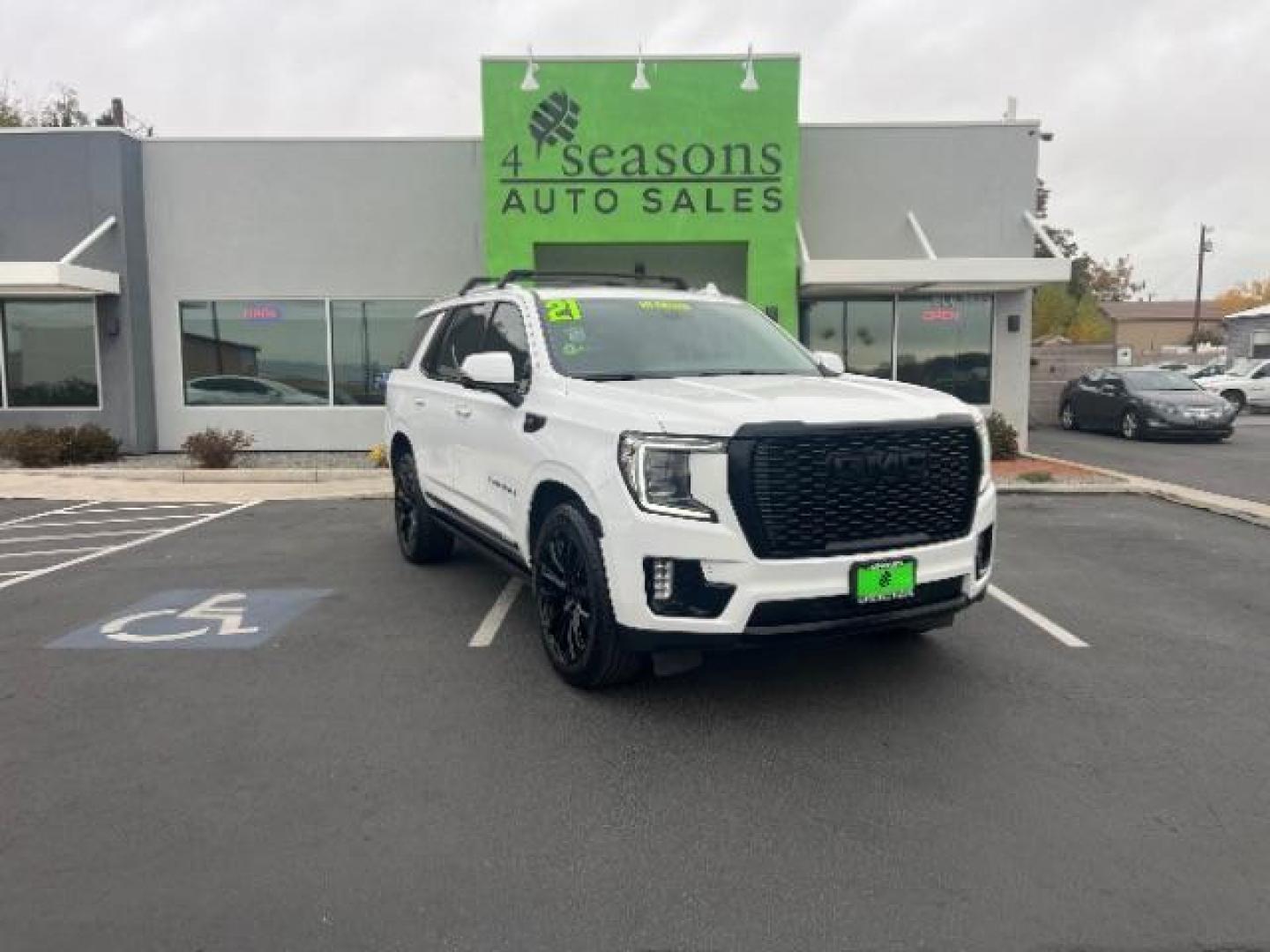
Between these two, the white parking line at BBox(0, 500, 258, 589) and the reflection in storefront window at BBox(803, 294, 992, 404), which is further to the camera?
the reflection in storefront window at BBox(803, 294, 992, 404)

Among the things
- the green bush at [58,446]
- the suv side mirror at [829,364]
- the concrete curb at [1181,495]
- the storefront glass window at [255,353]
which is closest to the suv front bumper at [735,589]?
the suv side mirror at [829,364]

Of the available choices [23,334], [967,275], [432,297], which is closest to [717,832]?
[967,275]

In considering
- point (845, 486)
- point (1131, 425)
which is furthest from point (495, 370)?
point (1131, 425)

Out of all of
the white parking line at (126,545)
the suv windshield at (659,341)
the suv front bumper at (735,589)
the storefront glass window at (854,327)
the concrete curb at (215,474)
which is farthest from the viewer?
the storefront glass window at (854,327)

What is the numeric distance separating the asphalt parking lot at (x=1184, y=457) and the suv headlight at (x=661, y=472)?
33.1 feet

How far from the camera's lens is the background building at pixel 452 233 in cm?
1377

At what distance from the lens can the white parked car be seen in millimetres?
27859

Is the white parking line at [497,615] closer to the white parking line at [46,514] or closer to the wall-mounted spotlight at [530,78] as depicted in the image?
the white parking line at [46,514]

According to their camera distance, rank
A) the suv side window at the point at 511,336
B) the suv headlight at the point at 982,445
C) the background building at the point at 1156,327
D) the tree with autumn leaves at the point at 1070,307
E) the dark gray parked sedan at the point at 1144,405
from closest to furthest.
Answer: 1. the suv headlight at the point at 982,445
2. the suv side window at the point at 511,336
3. the dark gray parked sedan at the point at 1144,405
4. the tree with autumn leaves at the point at 1070,307
5. the background building at the point at 1156,327

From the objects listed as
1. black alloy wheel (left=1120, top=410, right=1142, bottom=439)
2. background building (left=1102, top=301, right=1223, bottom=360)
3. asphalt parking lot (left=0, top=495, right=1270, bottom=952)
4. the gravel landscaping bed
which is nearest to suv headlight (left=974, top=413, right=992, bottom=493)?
asphalt parking lot (left=0, top=495, right=1270, bottom=952)

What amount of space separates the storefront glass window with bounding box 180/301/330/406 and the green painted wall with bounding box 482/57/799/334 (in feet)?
12.3

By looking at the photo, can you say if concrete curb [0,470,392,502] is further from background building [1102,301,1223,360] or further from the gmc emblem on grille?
background building [1102,301,1223,360]

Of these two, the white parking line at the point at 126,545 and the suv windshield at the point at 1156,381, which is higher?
the suv windshield at the point at 1156,381

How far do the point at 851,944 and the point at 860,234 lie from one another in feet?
44.6
